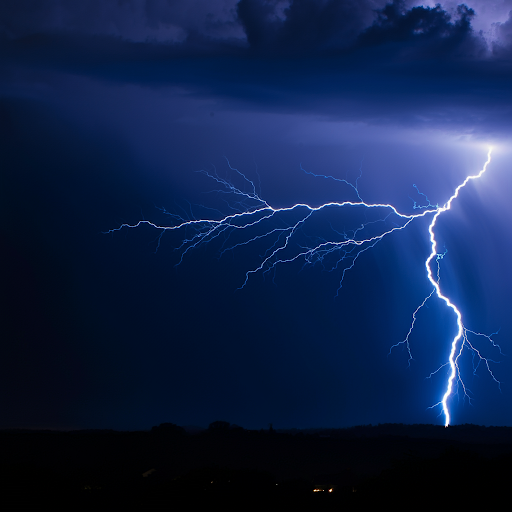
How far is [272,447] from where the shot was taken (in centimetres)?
1309

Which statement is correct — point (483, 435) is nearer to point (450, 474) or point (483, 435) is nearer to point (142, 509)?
point (450, 474)

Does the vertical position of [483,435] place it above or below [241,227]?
below

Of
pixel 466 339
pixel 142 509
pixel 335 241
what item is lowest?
pixel 142 509

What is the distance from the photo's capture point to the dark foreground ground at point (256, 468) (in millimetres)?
8180

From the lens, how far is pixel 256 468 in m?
11.8

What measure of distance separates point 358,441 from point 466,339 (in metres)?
3.84

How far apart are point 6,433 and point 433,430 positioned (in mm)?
10911

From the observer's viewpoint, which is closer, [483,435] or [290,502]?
[290,502]

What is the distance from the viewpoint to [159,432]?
13484 mm

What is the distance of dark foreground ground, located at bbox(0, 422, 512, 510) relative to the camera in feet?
26.8

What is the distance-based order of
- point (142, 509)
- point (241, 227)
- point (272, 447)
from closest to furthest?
1. point (142, 509)
2. point (241, 227)
3. point (272, 447)

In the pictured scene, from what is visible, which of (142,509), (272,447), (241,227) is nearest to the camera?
(142,509)

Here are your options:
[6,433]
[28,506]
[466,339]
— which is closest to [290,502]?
[28,506]

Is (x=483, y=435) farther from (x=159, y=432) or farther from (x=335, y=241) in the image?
(x=159, y=432)
